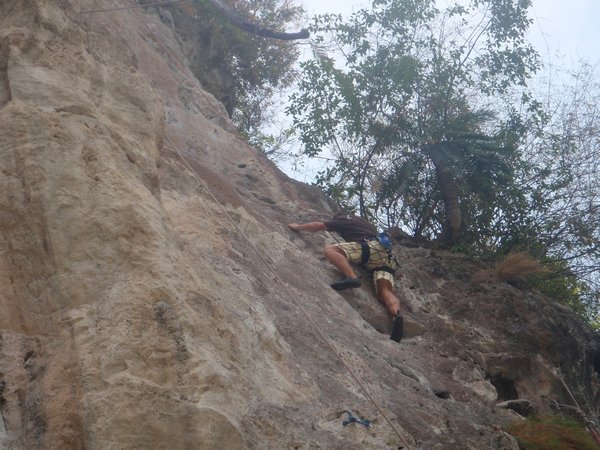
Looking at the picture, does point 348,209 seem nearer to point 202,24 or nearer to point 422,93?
point 422,93

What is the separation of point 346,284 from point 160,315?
376 cm

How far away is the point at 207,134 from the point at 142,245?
4839 millimetres

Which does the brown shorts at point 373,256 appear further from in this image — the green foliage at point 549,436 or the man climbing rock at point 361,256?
the green foliage at point 549,436

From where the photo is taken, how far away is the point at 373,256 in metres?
8.31

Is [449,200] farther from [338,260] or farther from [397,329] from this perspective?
[397,329]

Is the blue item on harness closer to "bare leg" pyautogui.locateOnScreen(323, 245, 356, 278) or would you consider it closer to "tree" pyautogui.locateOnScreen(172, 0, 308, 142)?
"bare leg" pyautogui.locateOnScreen(323, 245, 356, 278)

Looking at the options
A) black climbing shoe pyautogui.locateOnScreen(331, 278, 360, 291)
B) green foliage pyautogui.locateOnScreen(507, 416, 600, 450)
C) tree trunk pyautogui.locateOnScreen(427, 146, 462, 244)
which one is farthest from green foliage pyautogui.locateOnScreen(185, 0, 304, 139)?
green foliage pyautogui.locateOnScreen(507, 416, 600, 450)

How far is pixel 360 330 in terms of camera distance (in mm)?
6840

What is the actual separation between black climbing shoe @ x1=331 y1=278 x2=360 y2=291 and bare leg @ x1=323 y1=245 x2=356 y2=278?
18 cm

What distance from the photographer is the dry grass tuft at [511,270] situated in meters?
9.37

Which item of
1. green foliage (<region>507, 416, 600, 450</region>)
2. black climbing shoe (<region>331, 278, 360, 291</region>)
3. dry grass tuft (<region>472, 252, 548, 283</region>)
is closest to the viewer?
green foliage (<region>507, 416, 600, 450</region>)

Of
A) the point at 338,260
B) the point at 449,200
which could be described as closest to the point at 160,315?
the point at 338,260

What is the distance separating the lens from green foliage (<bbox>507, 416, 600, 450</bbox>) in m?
5.67

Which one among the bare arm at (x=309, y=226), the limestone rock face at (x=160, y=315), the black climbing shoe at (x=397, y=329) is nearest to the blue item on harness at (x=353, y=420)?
the limestone rock face at (x=160, y=315)
